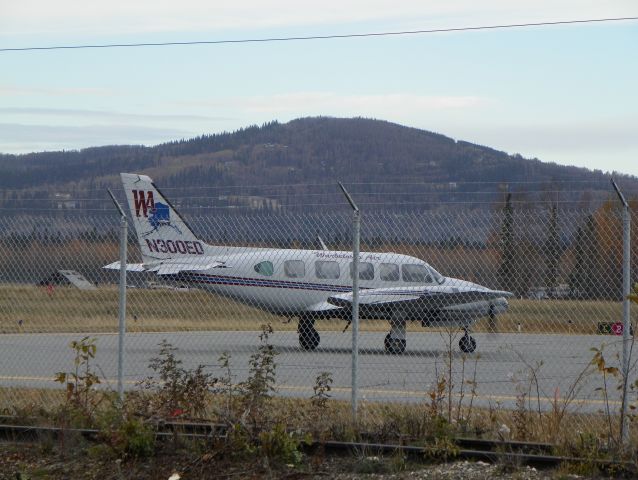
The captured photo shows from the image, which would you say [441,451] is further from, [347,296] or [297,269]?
[297,269]

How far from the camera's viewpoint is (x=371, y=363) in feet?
64.0

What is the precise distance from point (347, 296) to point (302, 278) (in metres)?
1.28

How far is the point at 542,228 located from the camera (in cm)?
1159

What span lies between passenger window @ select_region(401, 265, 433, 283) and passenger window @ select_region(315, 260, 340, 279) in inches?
59.2

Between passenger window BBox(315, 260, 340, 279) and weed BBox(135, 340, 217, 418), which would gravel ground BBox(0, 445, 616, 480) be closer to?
weed BBox(135, 340, 217, 418)

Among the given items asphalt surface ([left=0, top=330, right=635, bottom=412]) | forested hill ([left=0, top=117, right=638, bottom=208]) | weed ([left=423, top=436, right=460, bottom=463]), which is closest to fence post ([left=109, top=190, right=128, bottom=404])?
asphalt surface ([left=0, top=330, right=635, bottom=412])

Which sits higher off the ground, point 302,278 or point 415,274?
point 415,274

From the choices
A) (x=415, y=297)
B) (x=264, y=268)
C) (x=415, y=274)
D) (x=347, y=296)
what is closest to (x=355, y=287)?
(x=347, y=296)

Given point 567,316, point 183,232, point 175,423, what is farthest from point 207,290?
point 175,423

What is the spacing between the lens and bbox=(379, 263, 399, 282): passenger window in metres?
22.9

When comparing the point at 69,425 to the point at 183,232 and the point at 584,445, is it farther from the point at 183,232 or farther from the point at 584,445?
the point at 183,232

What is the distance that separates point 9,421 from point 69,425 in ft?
3.27

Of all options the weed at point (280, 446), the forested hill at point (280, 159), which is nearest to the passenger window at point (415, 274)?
the weed at point (280, 446)

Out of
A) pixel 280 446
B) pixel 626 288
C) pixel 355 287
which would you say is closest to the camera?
pixel 280 446
